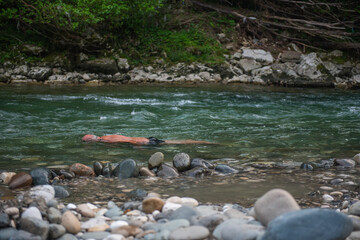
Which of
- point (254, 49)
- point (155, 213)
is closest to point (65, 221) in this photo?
point (155, 213)

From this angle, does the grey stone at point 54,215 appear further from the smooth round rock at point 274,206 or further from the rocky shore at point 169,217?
the smooth round rock at point 274,206

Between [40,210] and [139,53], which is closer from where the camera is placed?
[40,210]

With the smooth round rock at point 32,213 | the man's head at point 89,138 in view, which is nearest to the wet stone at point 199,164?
the man's head at point 89,138

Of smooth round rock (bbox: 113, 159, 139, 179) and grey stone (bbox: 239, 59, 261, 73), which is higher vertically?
grey stone (bbox: 239, 59, 261, 73)

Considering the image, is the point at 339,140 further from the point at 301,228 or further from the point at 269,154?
the point at 301,228

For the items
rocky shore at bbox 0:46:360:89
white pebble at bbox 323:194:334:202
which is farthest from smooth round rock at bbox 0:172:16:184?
rocky shore at bbox 0:46:360:89

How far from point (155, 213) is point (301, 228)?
46.1 inches

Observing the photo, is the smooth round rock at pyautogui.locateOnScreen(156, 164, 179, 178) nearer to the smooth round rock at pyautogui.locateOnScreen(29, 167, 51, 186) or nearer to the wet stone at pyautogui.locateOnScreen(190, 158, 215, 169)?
the wet stone at pyautogui.locateOnScreen(190, 158, 215, 169)

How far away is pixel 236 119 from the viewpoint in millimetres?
7797

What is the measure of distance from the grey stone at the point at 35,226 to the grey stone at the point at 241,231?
113 centimetres

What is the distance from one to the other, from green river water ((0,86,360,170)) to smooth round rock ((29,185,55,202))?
4.50 ft

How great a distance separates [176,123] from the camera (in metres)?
7.29

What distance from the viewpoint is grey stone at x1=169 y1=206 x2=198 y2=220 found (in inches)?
100

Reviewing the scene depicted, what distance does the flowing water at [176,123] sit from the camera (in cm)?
509
